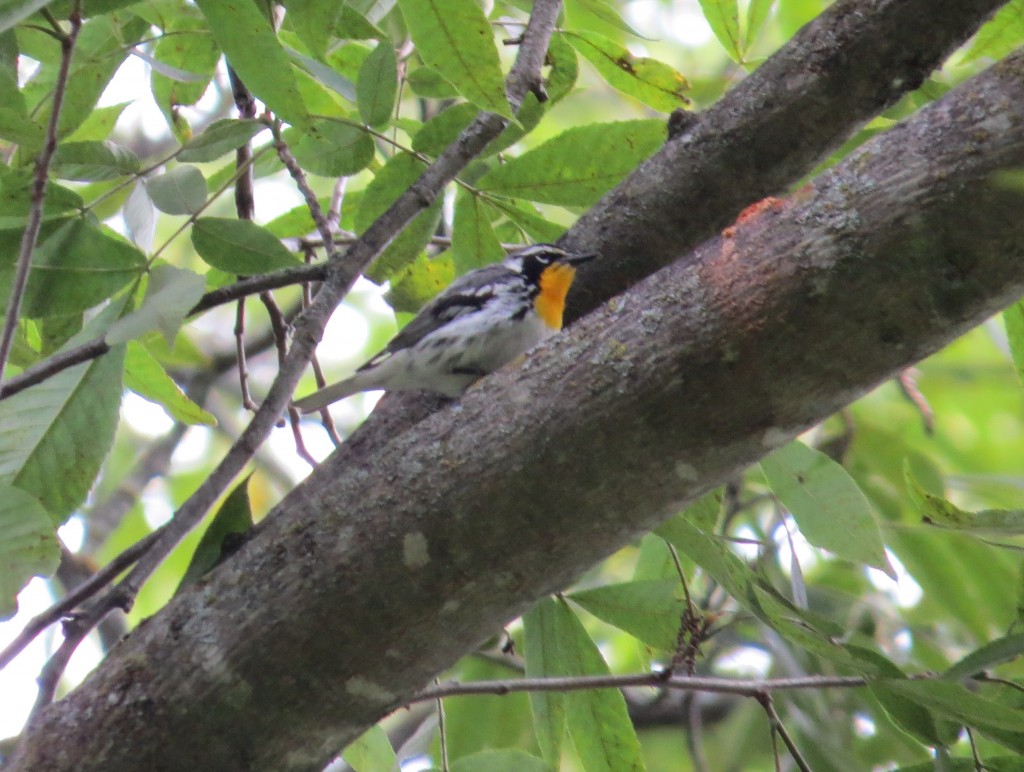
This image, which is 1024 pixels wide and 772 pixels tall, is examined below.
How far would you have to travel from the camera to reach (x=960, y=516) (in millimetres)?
2238

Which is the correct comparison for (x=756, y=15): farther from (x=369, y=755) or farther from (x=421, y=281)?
(x=369, y=755)

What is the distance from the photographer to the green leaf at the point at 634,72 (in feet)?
9.96

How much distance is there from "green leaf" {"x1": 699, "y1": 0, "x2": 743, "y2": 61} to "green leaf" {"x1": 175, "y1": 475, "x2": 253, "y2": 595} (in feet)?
5.86

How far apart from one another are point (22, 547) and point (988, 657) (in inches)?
73.4

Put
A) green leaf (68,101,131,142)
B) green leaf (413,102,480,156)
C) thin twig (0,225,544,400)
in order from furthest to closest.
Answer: green leaf (68,101,131,142) < green leaf (413,102,480,156) < thin twig (0,225,544,400)

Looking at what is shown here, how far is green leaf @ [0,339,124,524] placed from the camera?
7.97 ft

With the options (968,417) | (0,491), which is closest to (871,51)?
A: (0,491)

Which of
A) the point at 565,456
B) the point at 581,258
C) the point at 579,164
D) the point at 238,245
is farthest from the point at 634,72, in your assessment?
the point at 565,456

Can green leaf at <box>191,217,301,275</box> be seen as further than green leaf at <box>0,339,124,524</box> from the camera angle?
Yes

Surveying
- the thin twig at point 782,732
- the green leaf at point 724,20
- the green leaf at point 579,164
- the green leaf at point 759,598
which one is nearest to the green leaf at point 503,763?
the thin twig at point 782,732

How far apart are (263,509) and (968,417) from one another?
4.05 m

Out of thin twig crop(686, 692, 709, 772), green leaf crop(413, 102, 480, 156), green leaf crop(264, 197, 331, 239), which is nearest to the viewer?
green leaf crop(413, 102, 480, 156)

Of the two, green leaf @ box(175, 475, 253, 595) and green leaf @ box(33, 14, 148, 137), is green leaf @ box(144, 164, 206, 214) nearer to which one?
green leaf @ box(33, 14, 148, 137)

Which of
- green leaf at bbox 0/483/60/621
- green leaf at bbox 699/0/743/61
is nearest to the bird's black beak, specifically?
green leaf at bbox 699/0/743/61
